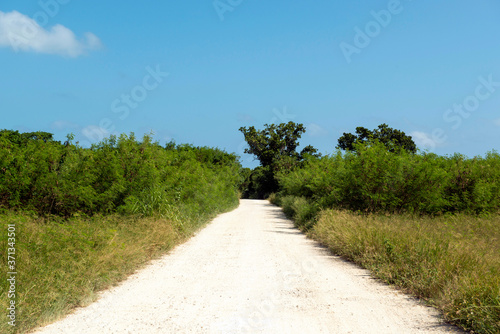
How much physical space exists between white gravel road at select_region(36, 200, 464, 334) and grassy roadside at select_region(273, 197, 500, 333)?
37 cm

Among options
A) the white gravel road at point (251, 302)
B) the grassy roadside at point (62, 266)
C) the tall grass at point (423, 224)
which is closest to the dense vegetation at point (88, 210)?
the grassy roadside at point (62, 266)

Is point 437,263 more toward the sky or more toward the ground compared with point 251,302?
more toward the sky

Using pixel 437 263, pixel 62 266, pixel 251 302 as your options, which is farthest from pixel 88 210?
pixel 437 263

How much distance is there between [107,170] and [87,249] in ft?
24.5

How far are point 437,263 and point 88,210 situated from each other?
12.3m

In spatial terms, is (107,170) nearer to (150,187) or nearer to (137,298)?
(150,187)

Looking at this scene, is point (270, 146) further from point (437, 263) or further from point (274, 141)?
point (437, 263)

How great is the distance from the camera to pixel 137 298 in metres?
6.98

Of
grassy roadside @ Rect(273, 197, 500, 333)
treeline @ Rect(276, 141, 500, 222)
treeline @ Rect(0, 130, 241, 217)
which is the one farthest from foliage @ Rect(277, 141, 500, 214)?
treeline @ Rect(0, 130, 241, 217)

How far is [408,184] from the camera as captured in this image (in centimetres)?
1642

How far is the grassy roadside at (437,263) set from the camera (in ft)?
18.7

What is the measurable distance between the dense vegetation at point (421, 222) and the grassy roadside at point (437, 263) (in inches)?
0.7

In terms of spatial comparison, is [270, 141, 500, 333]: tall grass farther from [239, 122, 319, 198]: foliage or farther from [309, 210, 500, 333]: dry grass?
[239, 122, 319, 198]: foliage

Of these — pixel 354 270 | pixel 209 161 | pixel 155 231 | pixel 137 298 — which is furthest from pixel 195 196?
pixel 209 161
